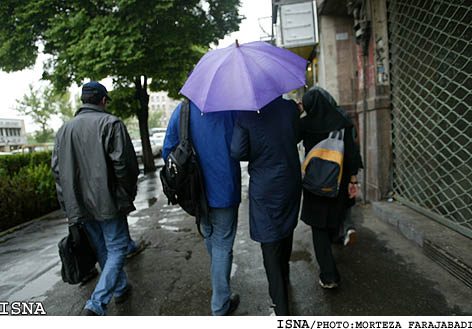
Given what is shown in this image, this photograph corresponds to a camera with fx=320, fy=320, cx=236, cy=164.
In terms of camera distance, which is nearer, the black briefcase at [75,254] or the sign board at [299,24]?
the black briefcase at [75,254]

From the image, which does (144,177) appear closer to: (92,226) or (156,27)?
(156,27)

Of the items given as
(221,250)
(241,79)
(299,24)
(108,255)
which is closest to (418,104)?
(241,79)

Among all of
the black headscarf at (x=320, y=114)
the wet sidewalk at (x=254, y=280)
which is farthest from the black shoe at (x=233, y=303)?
the black headscarf at (x=320, y=114)

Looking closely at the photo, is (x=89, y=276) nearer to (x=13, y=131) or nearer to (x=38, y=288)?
(x=38, y=288)

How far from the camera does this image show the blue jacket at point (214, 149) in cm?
246

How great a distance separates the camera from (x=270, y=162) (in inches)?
92.3

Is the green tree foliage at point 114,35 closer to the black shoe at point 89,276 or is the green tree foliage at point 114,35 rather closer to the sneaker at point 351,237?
the black shoe at point 89,276

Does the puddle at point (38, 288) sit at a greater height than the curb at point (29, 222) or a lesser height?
greater

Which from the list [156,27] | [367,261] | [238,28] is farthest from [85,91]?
[238,28]

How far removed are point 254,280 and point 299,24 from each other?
299 inches

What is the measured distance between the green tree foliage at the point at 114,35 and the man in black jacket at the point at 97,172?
29.1ft

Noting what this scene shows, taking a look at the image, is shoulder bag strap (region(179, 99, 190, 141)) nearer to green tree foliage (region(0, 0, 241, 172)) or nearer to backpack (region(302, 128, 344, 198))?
backpack (region(302, 128, 344, 198))
